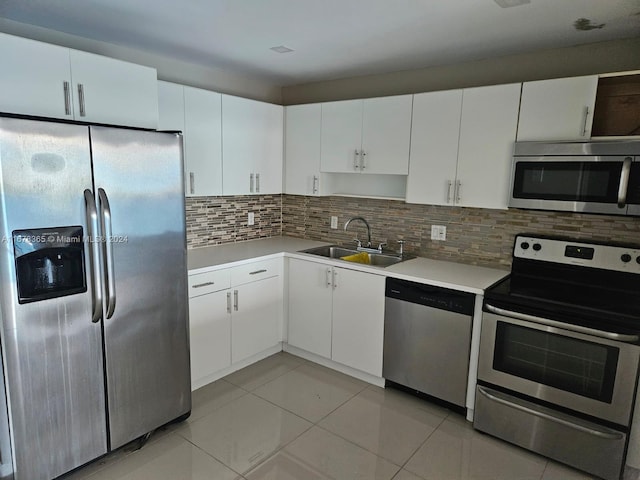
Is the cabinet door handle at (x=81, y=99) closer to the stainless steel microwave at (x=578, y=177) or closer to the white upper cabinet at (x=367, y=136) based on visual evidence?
the white upper cabinet at (x=367, y=136)

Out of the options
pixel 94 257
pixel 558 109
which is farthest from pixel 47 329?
pixel 558 109

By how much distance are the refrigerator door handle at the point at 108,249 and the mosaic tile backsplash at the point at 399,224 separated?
134cm

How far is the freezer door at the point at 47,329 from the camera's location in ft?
5.63

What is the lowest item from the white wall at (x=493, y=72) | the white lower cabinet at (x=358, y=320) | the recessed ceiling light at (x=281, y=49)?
the white lower cabinet at (x=358, y=320)

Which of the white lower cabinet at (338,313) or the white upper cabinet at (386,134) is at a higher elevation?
the white upper cabinet at (386,134)

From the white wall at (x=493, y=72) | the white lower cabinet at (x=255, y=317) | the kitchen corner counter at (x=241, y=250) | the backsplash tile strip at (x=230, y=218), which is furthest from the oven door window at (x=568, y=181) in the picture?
the backsplash tile strip at (x=230, y=218)

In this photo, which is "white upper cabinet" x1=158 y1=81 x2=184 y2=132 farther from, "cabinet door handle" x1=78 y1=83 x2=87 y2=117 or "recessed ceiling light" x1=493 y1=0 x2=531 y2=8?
"recessed ceiling light" x1=493 y1=0 x2=531 y2=8

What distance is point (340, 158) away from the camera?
341cm

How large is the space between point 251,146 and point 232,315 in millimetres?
1399

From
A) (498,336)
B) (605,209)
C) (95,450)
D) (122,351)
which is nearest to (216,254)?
(122,351)

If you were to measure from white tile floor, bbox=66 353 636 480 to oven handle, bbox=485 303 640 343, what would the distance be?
29.5 inches

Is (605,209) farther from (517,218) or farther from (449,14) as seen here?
(449,14)

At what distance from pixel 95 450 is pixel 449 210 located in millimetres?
2694

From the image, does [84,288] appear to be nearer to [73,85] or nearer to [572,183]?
[73,85]
